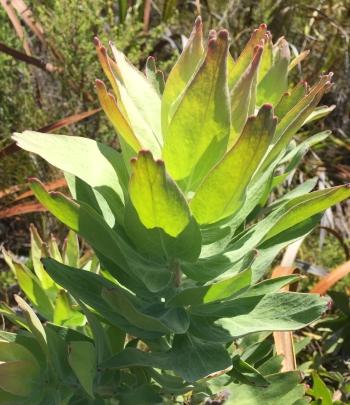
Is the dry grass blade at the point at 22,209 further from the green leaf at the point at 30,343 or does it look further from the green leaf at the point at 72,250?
the green leaf at the point at 30,343

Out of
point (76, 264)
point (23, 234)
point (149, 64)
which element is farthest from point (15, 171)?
point (149, 64)

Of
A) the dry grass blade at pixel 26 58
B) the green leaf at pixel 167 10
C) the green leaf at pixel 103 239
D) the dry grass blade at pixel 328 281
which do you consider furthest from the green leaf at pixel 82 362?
the green leaf at pixel 167 10

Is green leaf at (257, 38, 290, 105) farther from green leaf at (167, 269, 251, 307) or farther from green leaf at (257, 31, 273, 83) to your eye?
green leaf at (167, 269, 251, 307)

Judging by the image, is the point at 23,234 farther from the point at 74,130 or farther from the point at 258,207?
the point at 258,207

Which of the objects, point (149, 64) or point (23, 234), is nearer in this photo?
point (149, 64)

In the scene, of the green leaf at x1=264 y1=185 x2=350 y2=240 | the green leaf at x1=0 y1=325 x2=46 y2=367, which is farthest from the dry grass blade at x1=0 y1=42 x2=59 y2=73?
the green leaf at x1=264 y1=185 x2=350 y2=240
